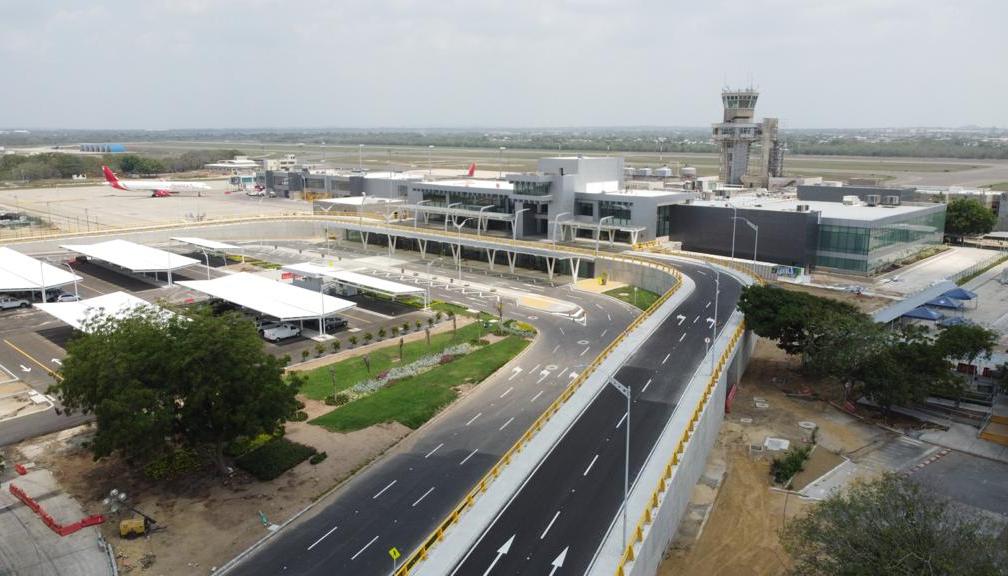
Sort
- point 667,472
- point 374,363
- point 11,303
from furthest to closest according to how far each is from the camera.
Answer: point 11,303, point 374,363, point 667,472

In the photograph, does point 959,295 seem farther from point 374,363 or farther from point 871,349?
point 374,363

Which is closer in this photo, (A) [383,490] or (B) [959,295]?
(A) [383,490]

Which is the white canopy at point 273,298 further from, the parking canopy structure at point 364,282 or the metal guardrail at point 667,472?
the metal guardrail at point 667,472

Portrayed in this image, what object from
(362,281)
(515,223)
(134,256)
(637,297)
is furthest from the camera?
(515,223)

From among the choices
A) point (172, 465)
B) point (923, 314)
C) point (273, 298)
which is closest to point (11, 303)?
point (273, 298)

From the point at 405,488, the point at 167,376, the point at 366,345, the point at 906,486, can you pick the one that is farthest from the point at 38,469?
the point at 906,486
